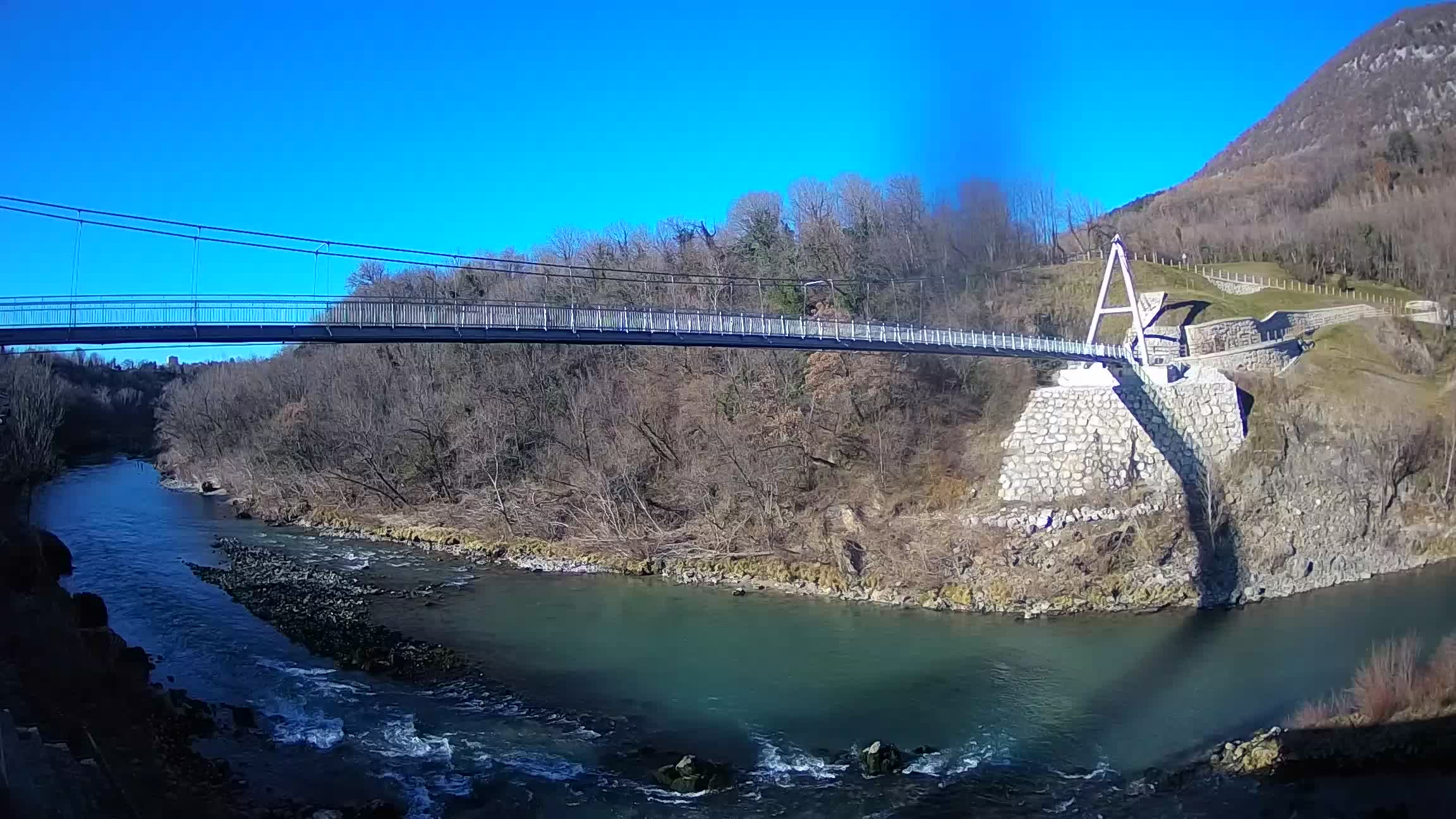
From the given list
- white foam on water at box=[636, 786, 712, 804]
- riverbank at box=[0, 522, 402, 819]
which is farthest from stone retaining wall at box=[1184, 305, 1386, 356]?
riverbank at box=[0, 522, 402, 819]

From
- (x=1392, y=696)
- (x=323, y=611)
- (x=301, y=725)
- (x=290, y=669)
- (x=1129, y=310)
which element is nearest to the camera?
(x=1392, y=696)

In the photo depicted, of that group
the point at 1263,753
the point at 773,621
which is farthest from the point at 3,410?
the point at 1263,753

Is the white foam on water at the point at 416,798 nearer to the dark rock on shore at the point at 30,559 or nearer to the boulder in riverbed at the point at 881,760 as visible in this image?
the boulder in riverbed at the point at 881,760

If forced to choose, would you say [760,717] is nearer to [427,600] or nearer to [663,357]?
[427,600]

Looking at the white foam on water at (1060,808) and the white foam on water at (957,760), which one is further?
the white foam on water at (957,760)

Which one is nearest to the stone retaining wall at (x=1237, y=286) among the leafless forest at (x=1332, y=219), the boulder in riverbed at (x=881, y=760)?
the leafless forest at (x=1332, y=219)

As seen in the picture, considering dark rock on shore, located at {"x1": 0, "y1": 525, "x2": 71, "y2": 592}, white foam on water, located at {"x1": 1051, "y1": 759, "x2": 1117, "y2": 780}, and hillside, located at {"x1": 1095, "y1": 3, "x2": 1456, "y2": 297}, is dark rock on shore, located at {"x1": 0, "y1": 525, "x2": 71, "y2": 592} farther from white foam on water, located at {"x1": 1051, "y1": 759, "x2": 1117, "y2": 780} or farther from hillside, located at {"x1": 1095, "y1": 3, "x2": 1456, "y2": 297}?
hillside, located at {"x1": 1095, "y1": 3, "x2": 1456, "y2": 297}

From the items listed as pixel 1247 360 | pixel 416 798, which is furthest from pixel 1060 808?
pixel 1247 360

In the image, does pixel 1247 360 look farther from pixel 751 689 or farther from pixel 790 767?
pixel 790 767
